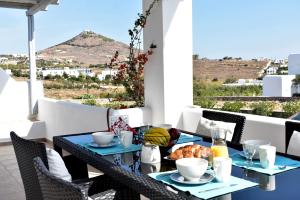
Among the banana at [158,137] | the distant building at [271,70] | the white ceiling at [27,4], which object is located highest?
the white ceiling at [27,4]

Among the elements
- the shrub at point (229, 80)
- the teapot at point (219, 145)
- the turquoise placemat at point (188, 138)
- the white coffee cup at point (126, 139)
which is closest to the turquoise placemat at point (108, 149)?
the white coffee cup at point (126, 139)

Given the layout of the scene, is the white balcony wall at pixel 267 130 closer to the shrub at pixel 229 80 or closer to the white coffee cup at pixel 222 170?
the white coffee cup at pixel 222 170

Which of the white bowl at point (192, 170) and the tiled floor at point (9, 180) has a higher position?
the white bowl at point (192, 170)

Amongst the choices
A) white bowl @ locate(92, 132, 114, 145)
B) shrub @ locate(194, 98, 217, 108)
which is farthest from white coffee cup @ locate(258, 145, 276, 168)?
shrub @ locate(194, 98, 217, 108)

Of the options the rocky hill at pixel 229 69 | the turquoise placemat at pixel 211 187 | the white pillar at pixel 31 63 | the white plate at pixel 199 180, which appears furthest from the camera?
the white pillar at pixel 31 63

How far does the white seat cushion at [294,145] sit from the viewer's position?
85.1 inches

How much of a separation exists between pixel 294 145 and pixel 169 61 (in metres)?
2.04

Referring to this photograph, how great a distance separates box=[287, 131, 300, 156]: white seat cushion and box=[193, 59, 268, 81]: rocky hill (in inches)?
104

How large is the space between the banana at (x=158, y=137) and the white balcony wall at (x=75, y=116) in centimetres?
164

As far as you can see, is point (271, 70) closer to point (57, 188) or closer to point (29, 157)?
point (29, 157)

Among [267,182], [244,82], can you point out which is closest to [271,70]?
[244,82]

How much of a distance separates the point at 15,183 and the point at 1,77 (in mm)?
3357

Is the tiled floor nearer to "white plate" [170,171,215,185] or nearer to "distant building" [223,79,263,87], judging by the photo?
"white plate" [170,171,215,185]

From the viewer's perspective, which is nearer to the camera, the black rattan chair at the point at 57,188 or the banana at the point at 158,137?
the black rattan chair at the point at 57,188
